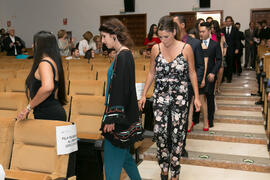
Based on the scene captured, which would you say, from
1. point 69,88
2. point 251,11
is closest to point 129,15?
point 251,11

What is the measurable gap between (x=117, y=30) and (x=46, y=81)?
59cm

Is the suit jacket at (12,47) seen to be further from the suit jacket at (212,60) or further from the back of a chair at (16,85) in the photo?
the suit jacket at (212,60)

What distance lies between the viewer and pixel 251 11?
10.4m

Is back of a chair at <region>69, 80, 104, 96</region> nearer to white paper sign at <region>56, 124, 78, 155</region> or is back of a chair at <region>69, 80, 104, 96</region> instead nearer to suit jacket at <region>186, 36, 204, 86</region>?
suit jacket at <region>186, 36, 204, 86</region>

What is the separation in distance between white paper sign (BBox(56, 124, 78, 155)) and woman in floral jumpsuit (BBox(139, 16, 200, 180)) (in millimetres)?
768

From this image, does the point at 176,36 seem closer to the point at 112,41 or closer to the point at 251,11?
the point at 112,41

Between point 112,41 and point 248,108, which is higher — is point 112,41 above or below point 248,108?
above

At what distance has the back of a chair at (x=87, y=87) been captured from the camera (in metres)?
3.50

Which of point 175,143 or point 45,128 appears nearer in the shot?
point 45,128

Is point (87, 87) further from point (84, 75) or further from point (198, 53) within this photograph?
point (198, 53)

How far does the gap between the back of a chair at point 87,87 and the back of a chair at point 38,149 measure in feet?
4.86

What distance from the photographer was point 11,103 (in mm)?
3033

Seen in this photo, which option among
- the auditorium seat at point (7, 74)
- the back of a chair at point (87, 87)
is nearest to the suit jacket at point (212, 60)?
the back of a chair at point (87, 87)

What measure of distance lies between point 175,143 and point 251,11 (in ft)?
29.9
